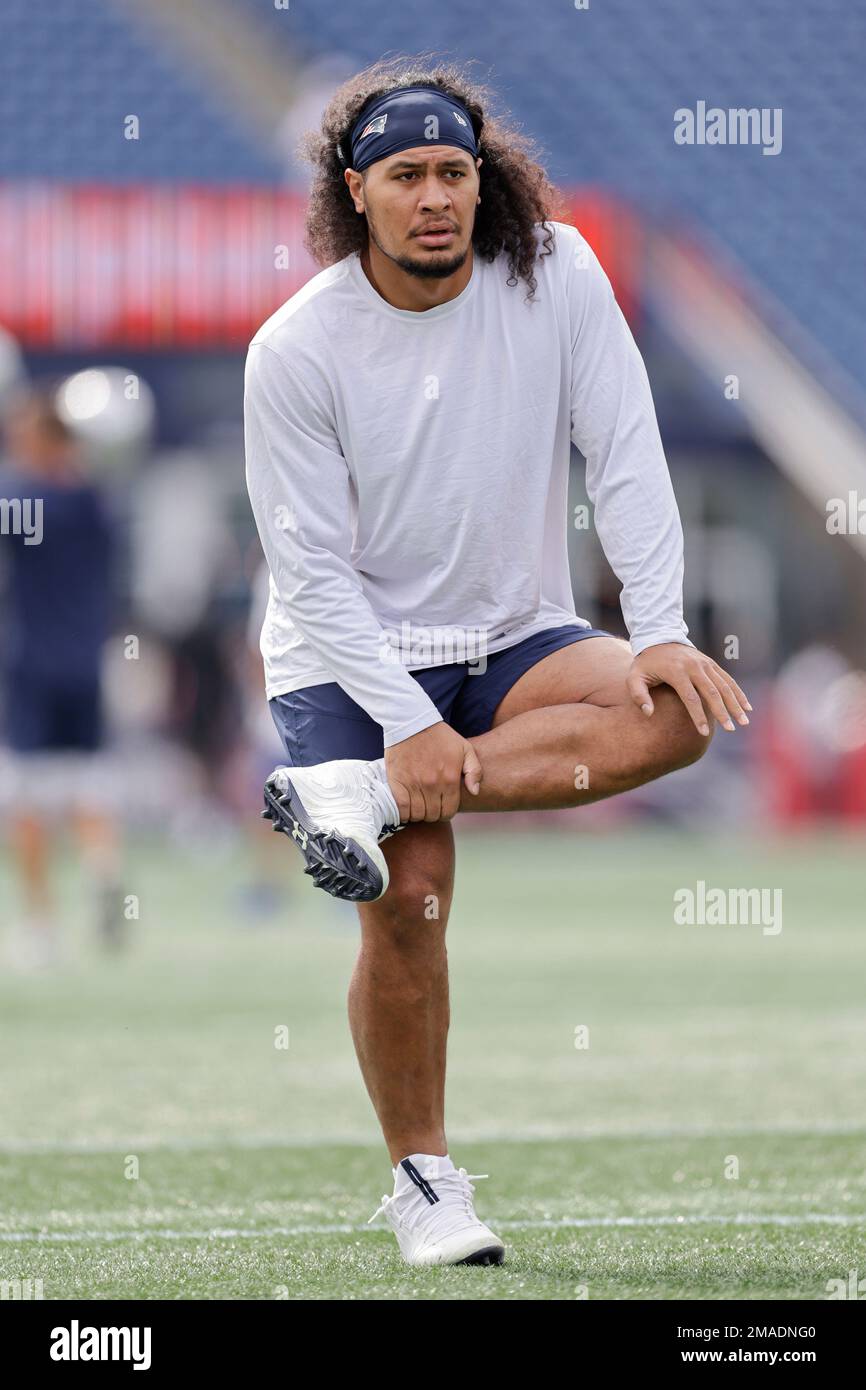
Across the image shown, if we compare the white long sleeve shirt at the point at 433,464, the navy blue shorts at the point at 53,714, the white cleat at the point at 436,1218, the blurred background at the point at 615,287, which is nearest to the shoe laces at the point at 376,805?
the white long sleeve shirt at the point at 433,464

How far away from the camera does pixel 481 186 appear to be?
12.3ft

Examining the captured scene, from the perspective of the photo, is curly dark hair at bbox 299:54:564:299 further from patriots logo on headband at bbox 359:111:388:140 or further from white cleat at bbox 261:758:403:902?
white cleat at bbox 261:758:403:902

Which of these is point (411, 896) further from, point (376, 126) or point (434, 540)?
point (376, 126)

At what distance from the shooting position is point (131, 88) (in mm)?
19422

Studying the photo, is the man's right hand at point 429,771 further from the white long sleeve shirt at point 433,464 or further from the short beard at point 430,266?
the short beard at point 430,266

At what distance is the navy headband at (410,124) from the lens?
11.8 ft

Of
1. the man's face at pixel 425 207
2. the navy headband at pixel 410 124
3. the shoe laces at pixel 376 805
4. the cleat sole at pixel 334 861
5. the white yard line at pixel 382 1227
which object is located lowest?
the white yard line at pixel 382 1227

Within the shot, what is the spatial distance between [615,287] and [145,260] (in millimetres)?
3922

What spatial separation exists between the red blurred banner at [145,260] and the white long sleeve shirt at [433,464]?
13944mm

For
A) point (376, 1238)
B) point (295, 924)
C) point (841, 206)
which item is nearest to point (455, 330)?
point (376, 1238)

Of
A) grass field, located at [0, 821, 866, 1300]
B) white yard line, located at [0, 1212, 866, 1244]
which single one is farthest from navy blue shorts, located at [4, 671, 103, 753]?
white yard line, located at [0, 1212, 866, 1244]

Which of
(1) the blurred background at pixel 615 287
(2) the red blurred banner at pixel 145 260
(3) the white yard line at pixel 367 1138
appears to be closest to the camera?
(3) the white yard line at pixel 367 1138

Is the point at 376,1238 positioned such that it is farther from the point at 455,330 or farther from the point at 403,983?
the point at 455,330

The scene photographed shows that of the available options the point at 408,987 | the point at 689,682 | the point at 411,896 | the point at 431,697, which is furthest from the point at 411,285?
the point at 408,987
